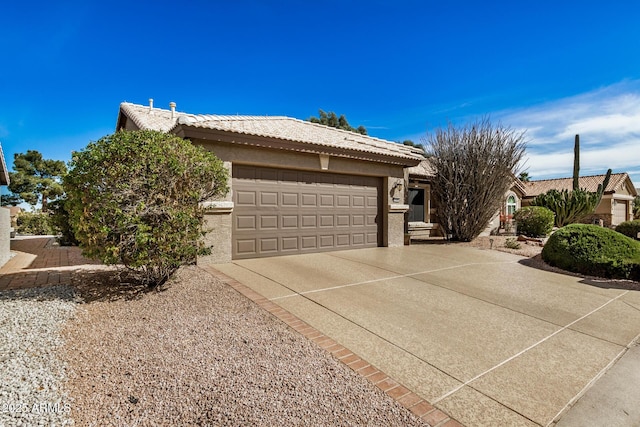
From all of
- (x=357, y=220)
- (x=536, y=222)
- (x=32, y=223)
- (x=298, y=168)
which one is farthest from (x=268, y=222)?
(x=32, y=223)

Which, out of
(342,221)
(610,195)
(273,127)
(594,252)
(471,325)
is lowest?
(471,325)

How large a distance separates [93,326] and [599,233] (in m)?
10.4

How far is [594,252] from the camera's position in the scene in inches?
285

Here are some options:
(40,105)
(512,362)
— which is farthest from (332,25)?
(40,105)

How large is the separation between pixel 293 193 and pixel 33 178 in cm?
2555

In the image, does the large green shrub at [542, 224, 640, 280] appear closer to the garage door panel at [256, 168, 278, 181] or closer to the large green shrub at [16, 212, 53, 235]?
the garage door panel at [256, 168, 278, 181]

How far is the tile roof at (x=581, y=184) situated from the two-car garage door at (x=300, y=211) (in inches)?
1029

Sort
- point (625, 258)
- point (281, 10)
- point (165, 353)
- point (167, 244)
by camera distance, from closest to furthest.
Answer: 1. point (165, 353)
2. point (167, 244)
3. point (625, 258)
4. point (281, 10)

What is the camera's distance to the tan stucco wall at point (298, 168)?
736cm

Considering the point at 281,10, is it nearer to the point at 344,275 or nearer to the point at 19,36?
the point at 19,36

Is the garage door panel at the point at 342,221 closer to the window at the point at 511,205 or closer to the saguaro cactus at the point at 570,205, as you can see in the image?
the window at the point at 511,205

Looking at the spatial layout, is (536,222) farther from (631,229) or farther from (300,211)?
(300,211)

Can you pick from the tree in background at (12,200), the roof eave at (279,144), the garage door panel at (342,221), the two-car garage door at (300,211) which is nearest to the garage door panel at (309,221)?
the two-car garage door at (300,211)

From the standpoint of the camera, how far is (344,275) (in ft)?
21.3
